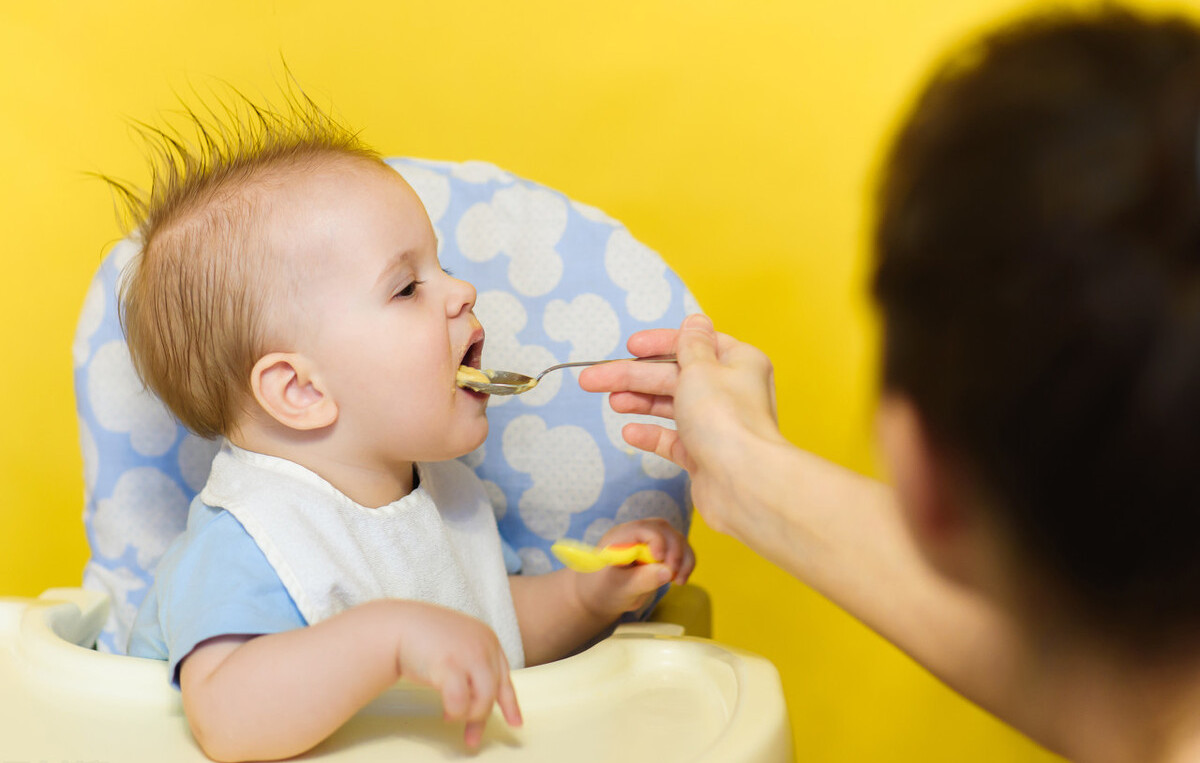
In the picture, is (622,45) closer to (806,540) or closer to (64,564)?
(806,540)

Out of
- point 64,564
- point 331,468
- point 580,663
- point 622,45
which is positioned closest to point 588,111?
point 622,45

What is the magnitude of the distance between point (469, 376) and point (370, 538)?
0.48ft

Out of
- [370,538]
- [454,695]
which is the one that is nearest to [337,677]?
[454,695]

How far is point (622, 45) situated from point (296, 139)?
2.10 ft

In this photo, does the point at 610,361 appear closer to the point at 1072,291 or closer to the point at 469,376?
the point at 469,376

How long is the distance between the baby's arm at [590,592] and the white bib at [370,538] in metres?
0.03

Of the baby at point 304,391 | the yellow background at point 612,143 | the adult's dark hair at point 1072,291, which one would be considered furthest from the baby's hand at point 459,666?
the yellow background at point 612,143

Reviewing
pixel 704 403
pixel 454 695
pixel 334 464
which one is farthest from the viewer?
pixel 334 464

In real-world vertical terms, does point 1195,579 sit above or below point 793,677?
above

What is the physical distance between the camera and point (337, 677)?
0.60 meters

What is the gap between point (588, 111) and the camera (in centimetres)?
138

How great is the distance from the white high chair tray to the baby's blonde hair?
21 centimetres

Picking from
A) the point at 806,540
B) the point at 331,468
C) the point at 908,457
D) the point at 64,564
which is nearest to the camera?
the point at 908,457

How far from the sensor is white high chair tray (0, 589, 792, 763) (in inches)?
24.1
